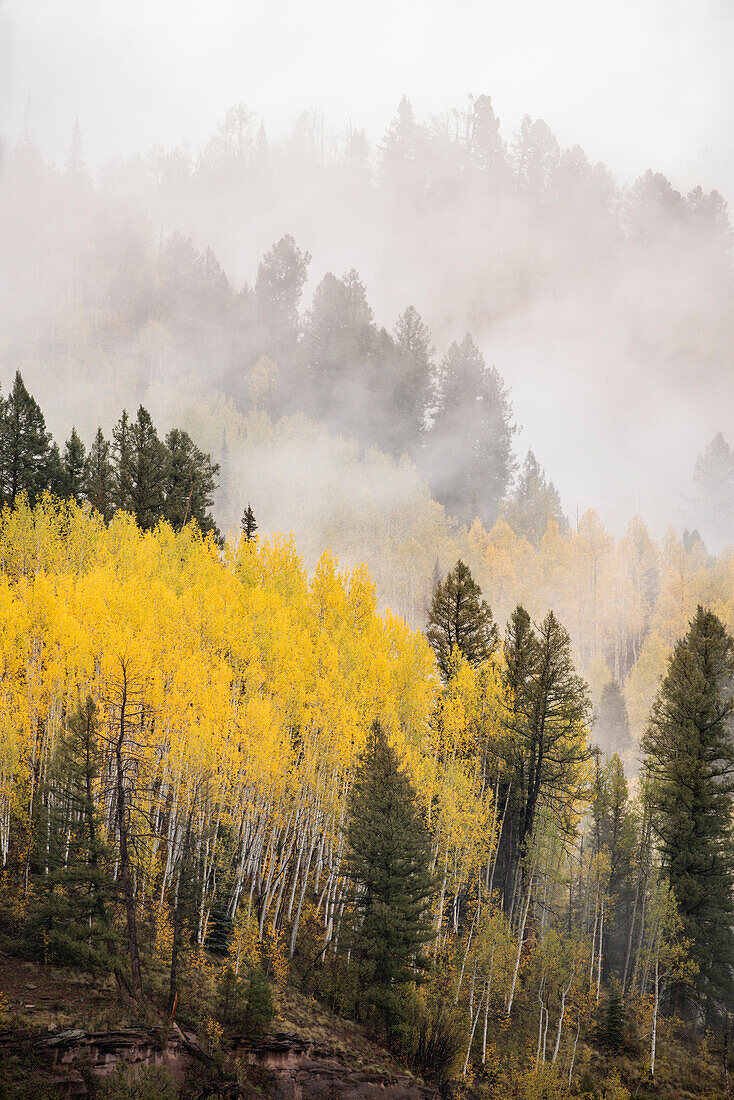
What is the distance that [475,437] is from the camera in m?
110

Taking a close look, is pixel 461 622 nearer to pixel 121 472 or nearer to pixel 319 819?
pixel 319 819

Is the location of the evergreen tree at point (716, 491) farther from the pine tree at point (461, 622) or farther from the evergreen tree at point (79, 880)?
the evergreen tree at point (79, 880)

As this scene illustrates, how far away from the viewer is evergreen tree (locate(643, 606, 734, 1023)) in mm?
27891

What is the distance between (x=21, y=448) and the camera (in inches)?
1662

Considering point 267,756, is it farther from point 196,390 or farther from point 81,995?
point 196,390

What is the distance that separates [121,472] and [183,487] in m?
3.96

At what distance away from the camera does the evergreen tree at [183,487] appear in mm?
43509

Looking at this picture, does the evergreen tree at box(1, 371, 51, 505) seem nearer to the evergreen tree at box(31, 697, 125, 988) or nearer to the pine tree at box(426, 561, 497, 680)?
the pine tree at box(426, 561, 497, 680)

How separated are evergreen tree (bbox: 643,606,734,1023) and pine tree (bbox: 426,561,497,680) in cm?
922

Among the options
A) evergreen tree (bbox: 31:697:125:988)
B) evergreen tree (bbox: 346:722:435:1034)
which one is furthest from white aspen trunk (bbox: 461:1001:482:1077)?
evergreen tree (bbox: 31:697:125:988)

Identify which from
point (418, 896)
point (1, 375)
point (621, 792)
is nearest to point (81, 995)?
point (418, 896)

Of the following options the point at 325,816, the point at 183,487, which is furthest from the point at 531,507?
the point at 325,816

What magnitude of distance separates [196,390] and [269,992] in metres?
102

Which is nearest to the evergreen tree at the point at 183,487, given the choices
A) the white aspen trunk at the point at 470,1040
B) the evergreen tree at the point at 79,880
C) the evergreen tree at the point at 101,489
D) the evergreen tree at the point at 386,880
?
the evergreen tree at the point at 101,489
